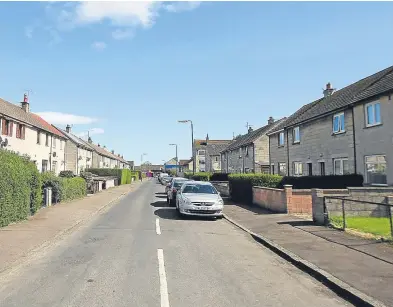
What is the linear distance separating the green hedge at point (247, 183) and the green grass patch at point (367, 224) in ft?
23.0

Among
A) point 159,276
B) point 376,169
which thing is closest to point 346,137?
point 376,169

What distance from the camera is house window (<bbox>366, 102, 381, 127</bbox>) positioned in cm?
1831

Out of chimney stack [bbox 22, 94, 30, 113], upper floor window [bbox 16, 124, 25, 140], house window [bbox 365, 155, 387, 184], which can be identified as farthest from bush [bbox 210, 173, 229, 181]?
house window [bbox 365, 155, 387, 184]

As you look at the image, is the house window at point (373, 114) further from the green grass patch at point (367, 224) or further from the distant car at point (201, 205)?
the distant car at point (201, 205)

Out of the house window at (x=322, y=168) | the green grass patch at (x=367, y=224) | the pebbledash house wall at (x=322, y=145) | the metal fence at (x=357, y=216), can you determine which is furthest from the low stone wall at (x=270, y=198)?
the house window at (x=322, y=168)

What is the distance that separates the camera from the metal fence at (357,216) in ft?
38.5

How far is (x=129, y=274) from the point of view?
22.7 ft

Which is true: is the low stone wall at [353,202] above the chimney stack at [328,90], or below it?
below

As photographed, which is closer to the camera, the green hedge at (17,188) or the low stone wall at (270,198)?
the green hedge at (17,188)

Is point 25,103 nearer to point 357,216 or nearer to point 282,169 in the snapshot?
point 282,169

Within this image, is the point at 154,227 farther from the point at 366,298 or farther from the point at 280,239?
the point at 366,298

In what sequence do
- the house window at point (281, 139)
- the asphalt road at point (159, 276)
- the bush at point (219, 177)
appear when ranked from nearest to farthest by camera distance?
the asphalt road at point (159, 276)
the house window at point (281, 139)
the bush at point (219, 177)

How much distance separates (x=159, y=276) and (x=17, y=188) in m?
9.28

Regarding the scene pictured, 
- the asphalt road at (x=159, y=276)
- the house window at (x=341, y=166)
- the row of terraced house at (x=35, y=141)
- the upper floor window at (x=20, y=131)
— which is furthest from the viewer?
the upper floor window at (x=20, y=131)
